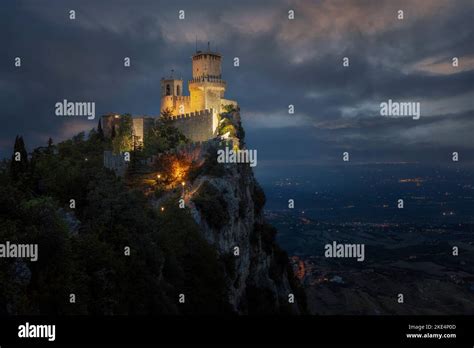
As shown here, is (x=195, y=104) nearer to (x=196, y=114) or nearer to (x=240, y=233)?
(x=196, y=114)

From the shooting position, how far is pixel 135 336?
527 inches

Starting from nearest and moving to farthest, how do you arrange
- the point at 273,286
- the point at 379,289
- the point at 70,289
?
the point at 70,289, the point at 273,286, the point at 379,289

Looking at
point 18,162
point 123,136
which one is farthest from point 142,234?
point 123,136

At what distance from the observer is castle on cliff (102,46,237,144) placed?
57.0 m

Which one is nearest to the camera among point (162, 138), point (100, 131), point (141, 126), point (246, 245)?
point (246, 245)

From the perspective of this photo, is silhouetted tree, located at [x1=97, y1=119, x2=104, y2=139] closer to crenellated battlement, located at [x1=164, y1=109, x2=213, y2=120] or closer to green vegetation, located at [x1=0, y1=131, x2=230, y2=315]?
crenellated battlement, located at [x1=164, y1=109, x2=213, y2=120]

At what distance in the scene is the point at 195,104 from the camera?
61.2 m

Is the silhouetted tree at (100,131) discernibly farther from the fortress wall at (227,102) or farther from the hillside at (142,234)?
the fortress wall at (227,102)

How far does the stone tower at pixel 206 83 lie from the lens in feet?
199

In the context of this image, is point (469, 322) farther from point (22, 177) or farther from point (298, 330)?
point (22, 177)

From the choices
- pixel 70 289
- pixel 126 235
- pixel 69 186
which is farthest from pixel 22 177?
pixel 70 289

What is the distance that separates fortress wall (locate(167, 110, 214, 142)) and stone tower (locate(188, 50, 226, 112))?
3430mm

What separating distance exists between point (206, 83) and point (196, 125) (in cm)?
690

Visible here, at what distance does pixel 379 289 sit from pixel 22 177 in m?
71.3
